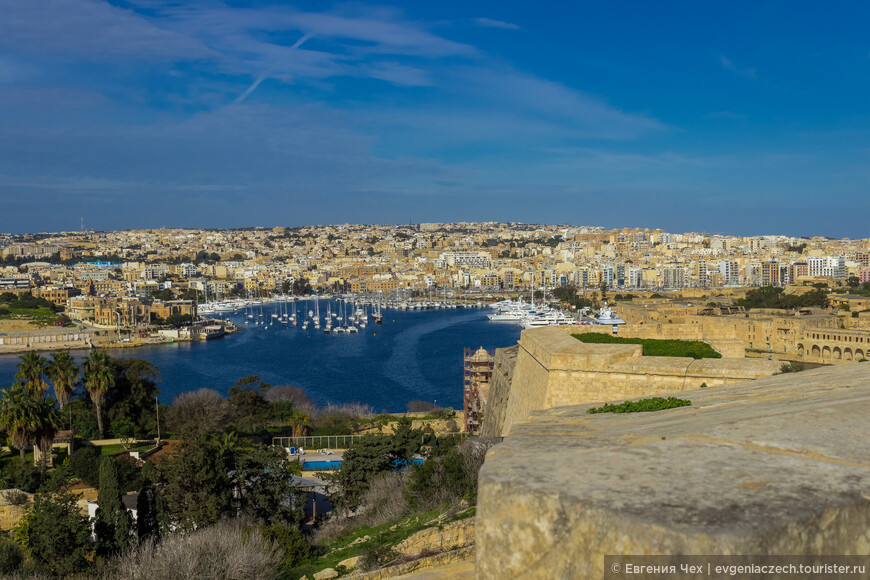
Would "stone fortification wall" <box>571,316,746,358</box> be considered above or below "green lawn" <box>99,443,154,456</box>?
above

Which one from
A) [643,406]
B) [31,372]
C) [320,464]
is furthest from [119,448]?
[643,406]

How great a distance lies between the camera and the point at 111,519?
692 cm

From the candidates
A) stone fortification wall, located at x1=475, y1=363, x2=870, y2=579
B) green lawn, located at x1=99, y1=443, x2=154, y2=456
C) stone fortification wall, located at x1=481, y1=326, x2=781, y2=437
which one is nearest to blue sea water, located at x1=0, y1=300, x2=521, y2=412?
green lawn, located at x1=99, y1=443, x2=154, y2=456

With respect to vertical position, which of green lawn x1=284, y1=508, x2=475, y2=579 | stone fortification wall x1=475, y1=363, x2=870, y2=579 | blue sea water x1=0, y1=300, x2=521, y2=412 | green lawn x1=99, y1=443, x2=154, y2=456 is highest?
stone fortification wall x1=475, y1=363, x2=870, y2=579

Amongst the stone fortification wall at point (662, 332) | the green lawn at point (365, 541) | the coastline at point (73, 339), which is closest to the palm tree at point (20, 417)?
the green lawn at point (365, 541)

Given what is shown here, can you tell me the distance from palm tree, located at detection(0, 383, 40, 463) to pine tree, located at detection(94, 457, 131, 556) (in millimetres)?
3402

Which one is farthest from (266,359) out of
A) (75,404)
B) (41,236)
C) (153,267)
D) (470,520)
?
(41,236)

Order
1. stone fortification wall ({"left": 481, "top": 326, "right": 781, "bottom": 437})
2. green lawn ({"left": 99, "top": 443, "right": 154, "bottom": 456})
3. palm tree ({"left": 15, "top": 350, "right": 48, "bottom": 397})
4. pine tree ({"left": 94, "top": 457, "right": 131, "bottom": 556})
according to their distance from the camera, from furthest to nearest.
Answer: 1. palm tree ({"left": 15, "top": 350, "right": 48, "bottom": 397})
2. green lawn ({"left": 99, "top": 443, "right": 154, "bottom": 456})
3. pine tree ({"left": 94, "top": 457, "right": 131, "bottom": 556})
4. stone fortification wall ({"left": 481, "top": 326, "right": 781, "bottom": 437})

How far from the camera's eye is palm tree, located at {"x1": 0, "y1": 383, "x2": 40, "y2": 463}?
9.80m

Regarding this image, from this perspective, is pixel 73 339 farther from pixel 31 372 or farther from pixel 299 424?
pixel 299 424

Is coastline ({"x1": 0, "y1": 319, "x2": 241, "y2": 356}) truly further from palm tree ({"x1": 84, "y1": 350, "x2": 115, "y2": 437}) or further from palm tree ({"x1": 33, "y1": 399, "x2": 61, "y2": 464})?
palm tree ({"x1": 33, "y1": 399, "x2": 61, "y2": 464})

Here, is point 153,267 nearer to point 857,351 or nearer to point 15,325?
point 15,325

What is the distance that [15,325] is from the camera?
39.9m

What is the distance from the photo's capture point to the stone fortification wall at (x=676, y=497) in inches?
43.6
